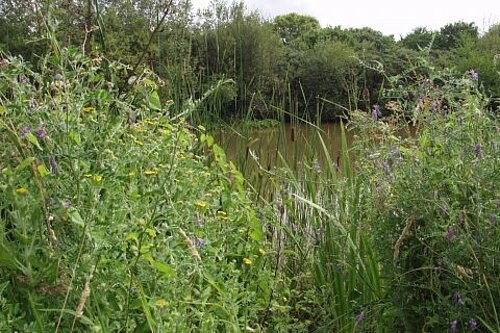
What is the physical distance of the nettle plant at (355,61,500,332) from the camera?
151 cm

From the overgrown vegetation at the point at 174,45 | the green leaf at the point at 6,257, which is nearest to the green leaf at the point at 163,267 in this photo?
the green leaf at the point at 6,257

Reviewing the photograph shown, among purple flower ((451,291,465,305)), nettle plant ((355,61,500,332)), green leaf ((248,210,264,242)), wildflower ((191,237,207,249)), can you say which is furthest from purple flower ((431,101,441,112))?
wildflower ((191,237,207,249))

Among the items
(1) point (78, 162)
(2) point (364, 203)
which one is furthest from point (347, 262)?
(1) point (78, 162)

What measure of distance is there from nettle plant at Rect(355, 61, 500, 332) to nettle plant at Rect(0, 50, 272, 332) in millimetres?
475

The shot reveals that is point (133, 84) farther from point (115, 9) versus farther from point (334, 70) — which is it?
point (334, 70)

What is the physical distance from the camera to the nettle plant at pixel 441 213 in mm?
1506

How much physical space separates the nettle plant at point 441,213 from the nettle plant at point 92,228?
0.47 m

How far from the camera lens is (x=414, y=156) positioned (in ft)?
5.84

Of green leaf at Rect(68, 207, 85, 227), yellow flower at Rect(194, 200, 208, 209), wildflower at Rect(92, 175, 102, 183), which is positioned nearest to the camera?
green leaf at Rect(68, 207, 85, 227)

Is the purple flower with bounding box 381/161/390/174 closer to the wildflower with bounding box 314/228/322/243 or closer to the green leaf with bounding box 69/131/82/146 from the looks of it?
the wildflower with bounding box 314/228/322/243

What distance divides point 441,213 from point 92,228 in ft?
2.90

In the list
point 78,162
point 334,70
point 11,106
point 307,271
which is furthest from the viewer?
point 334,70

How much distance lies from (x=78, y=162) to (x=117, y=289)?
306mm

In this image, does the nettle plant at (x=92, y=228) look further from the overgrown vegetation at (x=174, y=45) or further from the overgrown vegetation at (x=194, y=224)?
the overgrown vegetation at (x=174, y=45)
